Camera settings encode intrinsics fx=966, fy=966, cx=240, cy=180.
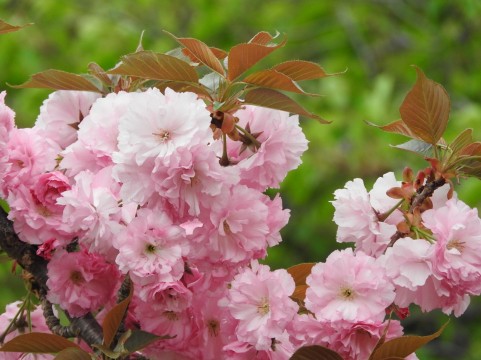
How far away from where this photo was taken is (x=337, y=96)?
11.3 ft

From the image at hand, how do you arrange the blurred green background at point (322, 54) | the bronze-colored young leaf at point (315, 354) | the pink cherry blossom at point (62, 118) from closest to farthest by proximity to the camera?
the bronze-colored young leaf at point (315, 354)
the pink cherry blossom at point (62, 118)
the blurred green background at point (322, 54)

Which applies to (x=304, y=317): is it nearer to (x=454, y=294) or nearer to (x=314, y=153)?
(x=454, y=294)

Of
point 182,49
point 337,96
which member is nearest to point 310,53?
point 337,96

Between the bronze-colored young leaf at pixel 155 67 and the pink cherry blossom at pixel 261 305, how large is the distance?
0.71 ft

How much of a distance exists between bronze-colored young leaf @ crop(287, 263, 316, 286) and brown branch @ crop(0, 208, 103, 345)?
0.73ft

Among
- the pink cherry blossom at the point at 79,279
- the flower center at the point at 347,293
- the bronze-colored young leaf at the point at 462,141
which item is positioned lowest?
the pink cherry blossom at the point at 79,279

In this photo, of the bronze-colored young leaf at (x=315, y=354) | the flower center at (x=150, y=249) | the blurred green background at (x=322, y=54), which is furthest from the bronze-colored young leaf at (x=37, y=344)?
the blurred green background at (x=322, y=54)

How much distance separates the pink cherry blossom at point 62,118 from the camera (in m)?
1.13

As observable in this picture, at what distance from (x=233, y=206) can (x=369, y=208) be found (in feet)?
0.51

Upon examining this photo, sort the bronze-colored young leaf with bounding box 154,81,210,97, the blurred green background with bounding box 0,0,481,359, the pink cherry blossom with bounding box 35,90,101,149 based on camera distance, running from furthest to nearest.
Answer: the blurred green background with bounding box 0,0,481,359
the pink cherry blossom with bounding box 35,90,101,149
the bronze-colored young leaf with bounding box 154,81,210,97

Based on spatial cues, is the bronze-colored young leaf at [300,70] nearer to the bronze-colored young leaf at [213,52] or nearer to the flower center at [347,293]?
the bronze-colored young leaf at [213,52]

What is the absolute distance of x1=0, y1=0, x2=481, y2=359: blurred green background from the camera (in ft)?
11.0

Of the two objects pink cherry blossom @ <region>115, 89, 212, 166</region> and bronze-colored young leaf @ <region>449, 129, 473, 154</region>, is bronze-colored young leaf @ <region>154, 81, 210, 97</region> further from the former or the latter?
bronze-colored young leaf @ <region>449, 129, 473, 154</region>

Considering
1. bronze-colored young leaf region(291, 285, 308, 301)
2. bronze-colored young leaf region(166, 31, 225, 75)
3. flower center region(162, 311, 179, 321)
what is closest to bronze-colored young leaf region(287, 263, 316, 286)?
bronze-colored young leaf region(291, 285, 308, 301)
